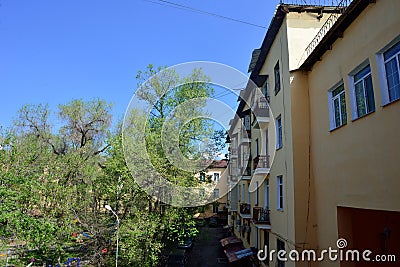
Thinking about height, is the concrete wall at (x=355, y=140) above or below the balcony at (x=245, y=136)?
below

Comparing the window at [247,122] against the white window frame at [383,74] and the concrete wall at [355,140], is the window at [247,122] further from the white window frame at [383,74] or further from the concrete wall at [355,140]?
the white window frame at [383,74]

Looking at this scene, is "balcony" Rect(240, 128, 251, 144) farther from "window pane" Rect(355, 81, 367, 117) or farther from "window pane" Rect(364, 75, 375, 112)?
"window pane" Rect(364, 75, 375, 112)

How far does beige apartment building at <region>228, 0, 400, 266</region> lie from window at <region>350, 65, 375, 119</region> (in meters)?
0.02

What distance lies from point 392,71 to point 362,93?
994 mm

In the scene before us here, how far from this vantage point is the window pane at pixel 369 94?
17.9 feet

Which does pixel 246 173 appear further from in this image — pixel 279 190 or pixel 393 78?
pixel 393 78

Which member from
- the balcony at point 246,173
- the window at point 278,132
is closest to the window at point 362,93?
the window at point 278,132

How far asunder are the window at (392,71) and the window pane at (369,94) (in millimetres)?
460

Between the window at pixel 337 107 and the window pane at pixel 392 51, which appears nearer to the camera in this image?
the window pane at pixel 392 51

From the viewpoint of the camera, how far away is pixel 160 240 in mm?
12555

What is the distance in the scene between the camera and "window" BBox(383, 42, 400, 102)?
188 inches

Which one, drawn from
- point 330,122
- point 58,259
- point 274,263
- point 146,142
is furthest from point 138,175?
point 330,122
